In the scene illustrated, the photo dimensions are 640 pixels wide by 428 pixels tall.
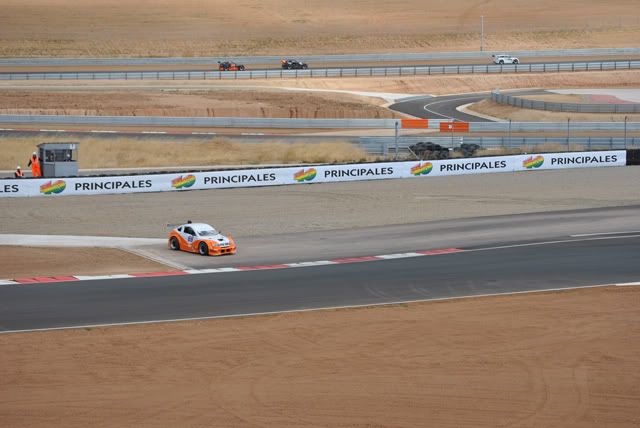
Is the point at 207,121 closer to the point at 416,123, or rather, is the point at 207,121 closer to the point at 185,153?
the point at 185,153

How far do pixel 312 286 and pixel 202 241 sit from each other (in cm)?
474

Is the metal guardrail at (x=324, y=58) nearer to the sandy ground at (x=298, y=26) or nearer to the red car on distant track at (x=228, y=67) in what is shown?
the red car on distant track at (x=228, y=67)

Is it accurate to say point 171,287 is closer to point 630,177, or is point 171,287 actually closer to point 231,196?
point 231,196

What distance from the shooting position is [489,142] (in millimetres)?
55219

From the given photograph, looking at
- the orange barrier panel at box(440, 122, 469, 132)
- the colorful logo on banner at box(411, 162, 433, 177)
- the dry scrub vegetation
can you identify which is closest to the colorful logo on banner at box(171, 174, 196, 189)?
the dry scrub vegetation

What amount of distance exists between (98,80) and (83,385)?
230 ft

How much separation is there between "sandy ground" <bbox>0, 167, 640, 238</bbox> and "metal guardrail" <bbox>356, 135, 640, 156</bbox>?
7809mm

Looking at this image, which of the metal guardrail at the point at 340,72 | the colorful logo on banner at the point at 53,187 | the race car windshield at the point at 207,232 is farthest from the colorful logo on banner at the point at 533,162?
the metal guardrail at the point at 340,72

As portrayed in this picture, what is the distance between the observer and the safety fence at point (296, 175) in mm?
40625

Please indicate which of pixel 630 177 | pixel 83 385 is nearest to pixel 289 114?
pixel 630 177

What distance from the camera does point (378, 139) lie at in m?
54.3

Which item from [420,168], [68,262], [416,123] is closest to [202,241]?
[68,262]

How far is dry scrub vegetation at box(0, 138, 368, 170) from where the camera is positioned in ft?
170

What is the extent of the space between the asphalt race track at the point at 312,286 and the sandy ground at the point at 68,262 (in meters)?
1.48
